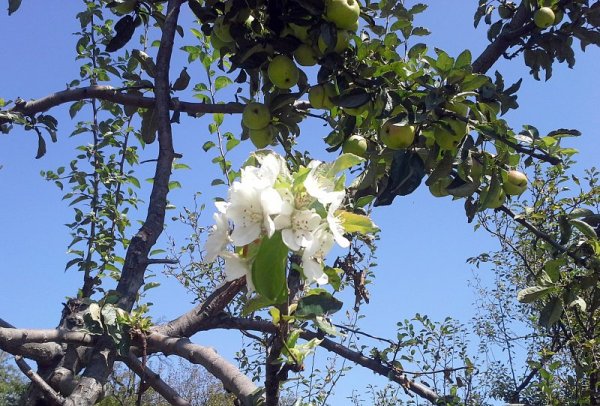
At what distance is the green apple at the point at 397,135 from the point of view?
1384 mm

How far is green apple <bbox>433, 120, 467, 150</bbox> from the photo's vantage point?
131 cm

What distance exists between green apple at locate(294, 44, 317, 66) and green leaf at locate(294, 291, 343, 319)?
3.13 feet

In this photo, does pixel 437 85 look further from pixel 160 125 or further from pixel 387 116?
pixel 160 125

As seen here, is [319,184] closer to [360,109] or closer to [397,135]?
[397,135]

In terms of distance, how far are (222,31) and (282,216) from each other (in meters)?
1.13

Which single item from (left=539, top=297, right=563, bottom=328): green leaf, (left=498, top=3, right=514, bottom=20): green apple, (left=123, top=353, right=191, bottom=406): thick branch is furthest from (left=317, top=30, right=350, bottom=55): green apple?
(left=498, top=3, right=514, bottom=20): green apple

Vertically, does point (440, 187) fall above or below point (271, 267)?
above

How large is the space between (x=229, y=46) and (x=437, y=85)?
71cm

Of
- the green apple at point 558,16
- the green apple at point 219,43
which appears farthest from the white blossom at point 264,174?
the green apple at point 558,16

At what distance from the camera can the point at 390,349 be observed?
2389 millimetres

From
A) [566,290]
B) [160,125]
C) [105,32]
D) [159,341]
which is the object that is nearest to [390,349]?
[566,290]

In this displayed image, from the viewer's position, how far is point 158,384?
4.79ft

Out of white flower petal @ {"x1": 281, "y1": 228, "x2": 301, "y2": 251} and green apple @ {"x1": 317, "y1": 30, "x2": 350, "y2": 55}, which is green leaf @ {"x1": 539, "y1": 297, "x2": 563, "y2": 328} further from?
white flower petal @ {"x1": 281, "y1": 228, "x2": 301, "y2": 251}

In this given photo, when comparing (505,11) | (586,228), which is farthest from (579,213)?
(505,11)
